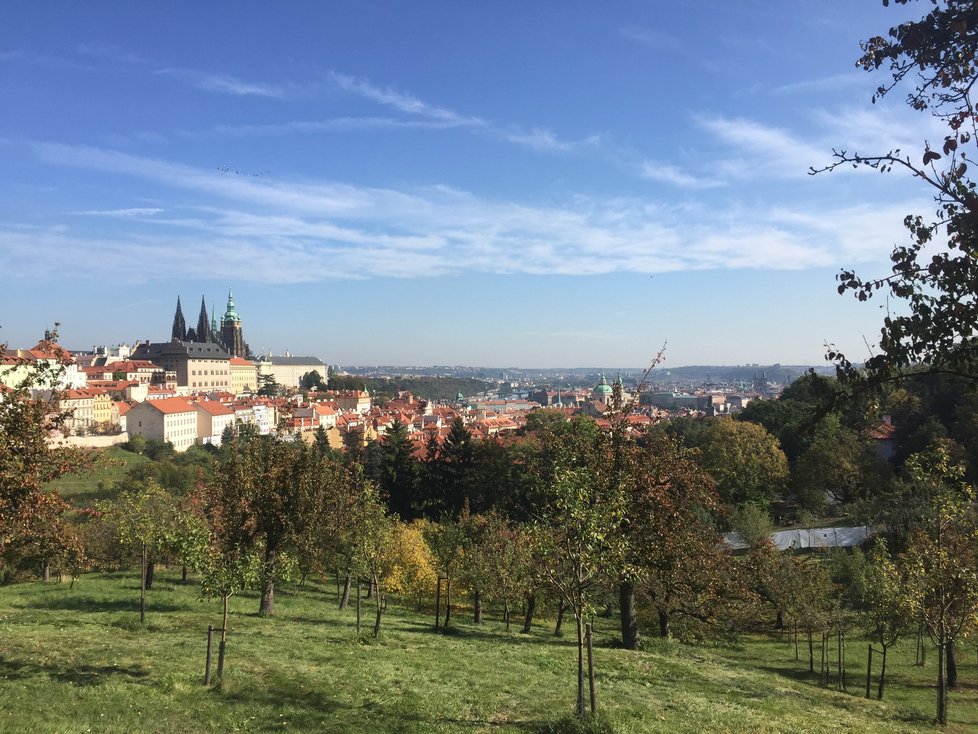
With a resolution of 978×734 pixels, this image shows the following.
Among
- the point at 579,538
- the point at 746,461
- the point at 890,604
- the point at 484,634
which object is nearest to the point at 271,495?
the point at 484,634

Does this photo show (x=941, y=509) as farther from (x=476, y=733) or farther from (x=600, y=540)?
(x=476, y=733)

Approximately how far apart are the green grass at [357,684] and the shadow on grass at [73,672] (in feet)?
0.12

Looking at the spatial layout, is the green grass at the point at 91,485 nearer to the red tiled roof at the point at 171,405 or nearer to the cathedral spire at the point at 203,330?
the red tiled roof at the point at 171,405

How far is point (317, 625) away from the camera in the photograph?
788 inches

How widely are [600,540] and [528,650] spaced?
9072 mm

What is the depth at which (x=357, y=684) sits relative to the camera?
13133 millimetres

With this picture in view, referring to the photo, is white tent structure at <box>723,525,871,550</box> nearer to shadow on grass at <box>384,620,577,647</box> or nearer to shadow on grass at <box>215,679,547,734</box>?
shadow on grass at <box>384,620,577,647</box>

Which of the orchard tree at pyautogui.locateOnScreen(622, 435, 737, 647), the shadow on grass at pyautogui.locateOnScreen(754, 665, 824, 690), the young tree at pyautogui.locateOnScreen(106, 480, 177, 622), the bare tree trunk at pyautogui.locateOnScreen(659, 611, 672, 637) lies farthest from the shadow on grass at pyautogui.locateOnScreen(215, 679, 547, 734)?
the bare tree trunk at pyautogui.locateOnScreen(659, 611, 672, 637)

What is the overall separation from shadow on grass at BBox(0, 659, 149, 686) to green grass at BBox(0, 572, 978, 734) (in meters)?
0.04

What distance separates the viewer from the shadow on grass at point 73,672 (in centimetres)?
1188

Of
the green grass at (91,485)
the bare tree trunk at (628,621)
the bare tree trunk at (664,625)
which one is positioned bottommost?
the green grass at (91,485)

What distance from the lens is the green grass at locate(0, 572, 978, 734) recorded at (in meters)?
10.9

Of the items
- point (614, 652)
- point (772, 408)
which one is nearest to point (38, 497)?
point (614, 652)

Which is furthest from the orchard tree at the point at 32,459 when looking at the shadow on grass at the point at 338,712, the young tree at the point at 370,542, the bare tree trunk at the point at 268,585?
the young tree at the point at 370,542
